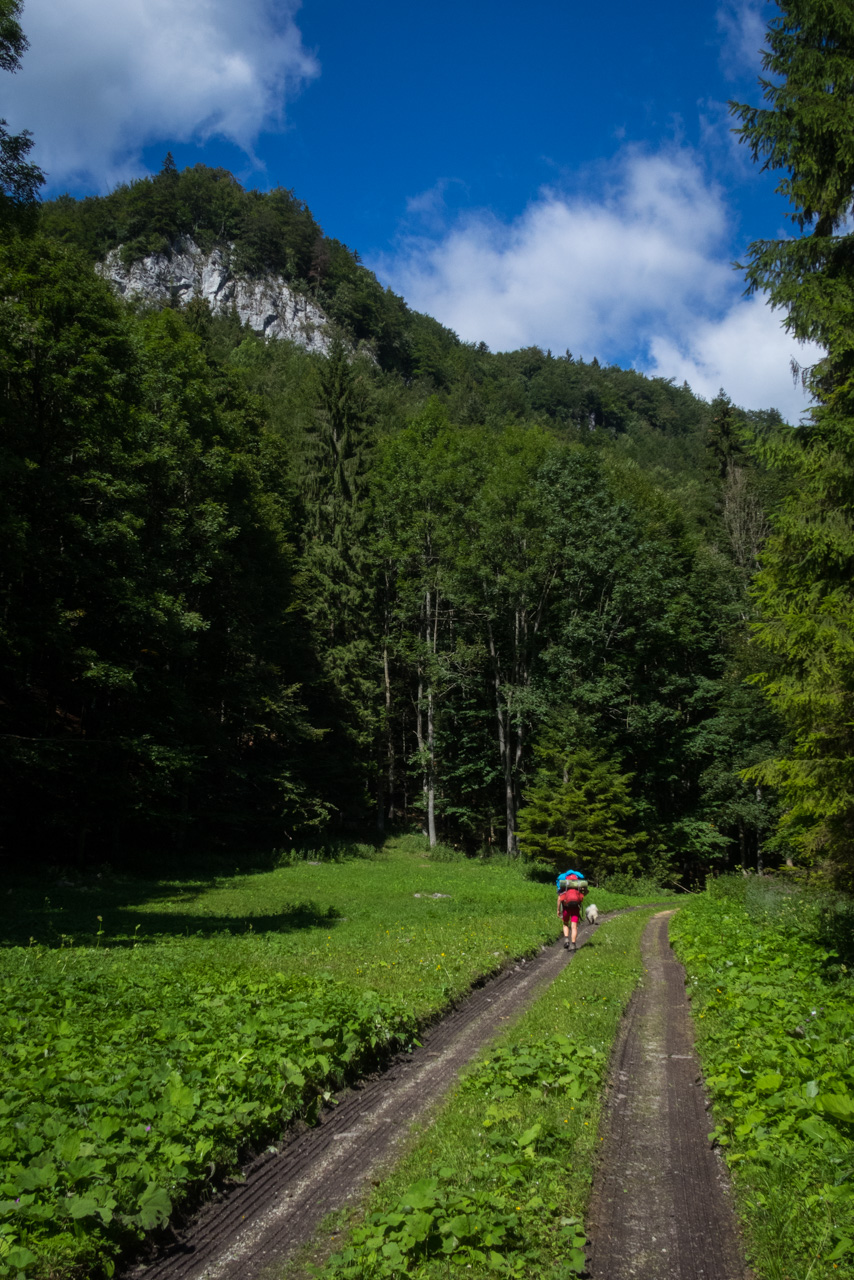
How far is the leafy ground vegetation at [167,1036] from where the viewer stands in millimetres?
3859

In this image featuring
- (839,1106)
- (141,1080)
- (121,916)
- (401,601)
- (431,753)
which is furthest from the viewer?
(401,601)

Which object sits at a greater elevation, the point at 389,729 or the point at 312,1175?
the point at 389,729

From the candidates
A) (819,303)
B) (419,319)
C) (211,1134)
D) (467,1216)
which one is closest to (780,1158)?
(467,1216)

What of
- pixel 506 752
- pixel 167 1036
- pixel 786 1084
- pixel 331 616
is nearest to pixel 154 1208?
pixel 167 1036

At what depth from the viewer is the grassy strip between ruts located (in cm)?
375

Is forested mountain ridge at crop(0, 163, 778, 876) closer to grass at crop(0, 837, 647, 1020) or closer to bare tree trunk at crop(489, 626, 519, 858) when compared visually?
bare tree trunk at crop(489, 626, 519, 858)

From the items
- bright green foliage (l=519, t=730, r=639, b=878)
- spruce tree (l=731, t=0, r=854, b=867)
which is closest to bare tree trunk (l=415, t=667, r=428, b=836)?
bright green foliage (l=519, t=730, r=639, b=878)

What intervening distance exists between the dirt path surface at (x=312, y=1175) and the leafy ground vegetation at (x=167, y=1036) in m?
0.23

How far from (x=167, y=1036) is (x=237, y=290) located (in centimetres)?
13618

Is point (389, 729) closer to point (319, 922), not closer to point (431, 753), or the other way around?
point (431, 753)

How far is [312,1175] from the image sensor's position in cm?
495

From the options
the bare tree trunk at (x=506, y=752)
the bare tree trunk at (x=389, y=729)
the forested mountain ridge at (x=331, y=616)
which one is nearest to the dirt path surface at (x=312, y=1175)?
the forested mountain ridge at (x=331, y=616)

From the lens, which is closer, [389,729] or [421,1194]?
[421,1194]

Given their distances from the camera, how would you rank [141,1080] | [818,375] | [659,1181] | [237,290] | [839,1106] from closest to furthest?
[839,1106]
[659,1181]
[141,1080]
[818,375]
[237,290]
